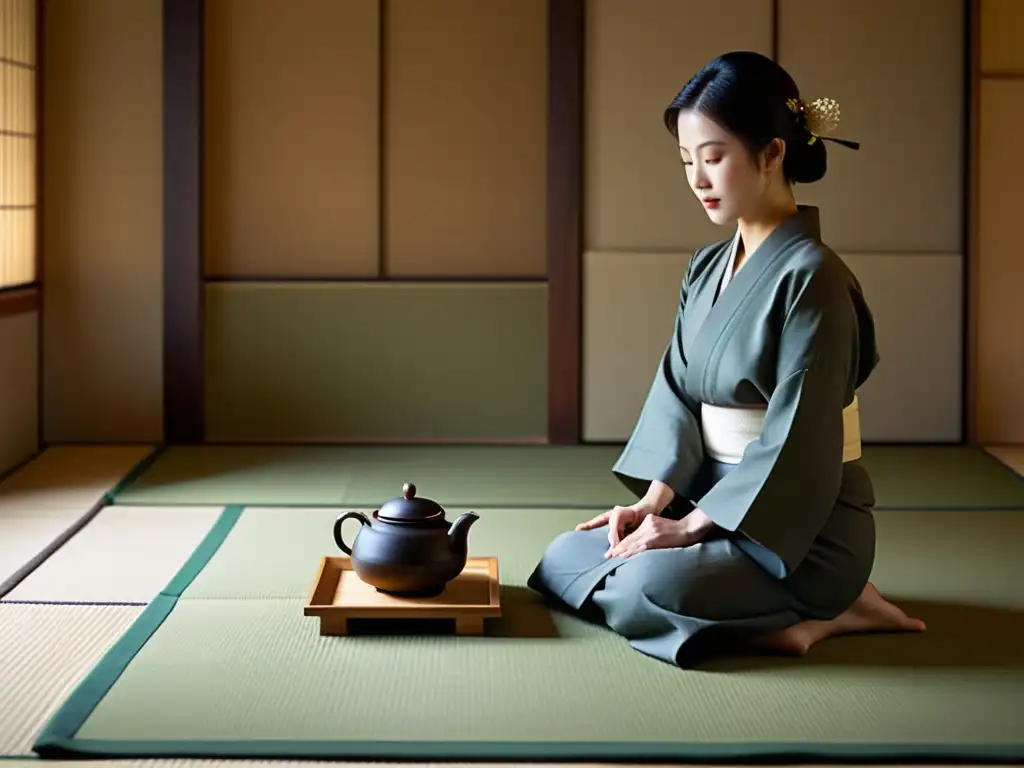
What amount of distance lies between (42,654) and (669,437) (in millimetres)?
1312

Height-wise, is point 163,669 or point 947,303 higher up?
point 947,303

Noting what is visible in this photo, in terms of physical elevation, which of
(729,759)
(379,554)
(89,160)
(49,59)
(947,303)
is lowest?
(729,759)

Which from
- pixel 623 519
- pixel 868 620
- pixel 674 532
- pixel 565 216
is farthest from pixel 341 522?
pixel 565 216

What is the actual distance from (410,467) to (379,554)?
195cm

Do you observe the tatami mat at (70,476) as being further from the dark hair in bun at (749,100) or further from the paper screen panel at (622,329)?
the dark hair in bun at (749,100)

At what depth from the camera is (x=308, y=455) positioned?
4.90 meters

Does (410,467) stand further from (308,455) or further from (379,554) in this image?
(379,554)

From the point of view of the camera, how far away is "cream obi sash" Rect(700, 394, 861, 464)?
2779 millimetres

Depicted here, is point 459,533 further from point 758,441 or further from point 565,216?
A: point 565,216

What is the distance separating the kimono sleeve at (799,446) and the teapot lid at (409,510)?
1.86 feet

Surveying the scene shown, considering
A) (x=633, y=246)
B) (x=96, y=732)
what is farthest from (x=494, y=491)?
(x=96, y=732)

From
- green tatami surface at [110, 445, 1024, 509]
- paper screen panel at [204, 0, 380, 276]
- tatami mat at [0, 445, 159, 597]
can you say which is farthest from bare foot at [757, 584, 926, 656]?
paper screen panel at [204, 0, 380, 276]

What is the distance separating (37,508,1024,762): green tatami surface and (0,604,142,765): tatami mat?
47mm

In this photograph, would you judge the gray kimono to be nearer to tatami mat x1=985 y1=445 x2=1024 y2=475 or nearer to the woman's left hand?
the woman's left hand
